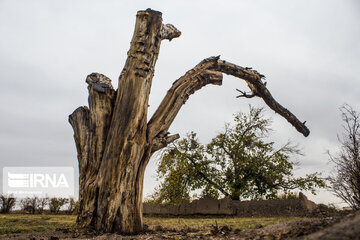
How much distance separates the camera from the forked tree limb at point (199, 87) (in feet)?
16.4

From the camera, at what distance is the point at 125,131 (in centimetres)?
438

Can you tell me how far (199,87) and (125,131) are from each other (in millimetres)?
2129

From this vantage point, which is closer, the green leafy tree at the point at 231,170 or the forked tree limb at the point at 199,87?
the forked tree limb at the point at 199,87

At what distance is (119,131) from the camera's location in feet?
14.4

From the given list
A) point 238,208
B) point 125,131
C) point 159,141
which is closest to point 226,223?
point 159,141

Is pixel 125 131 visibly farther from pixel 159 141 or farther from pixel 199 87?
pixel 199 87

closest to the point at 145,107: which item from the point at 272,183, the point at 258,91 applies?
the point at 258,91

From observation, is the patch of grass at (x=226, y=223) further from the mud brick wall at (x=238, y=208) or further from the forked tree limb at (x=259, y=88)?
the forked tree limb at (x=259, y=88)

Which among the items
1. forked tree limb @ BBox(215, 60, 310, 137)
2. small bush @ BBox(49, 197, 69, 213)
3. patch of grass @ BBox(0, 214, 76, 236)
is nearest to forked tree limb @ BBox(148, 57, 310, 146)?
forked tree limb @ BBox(215, 60, 310, 137)

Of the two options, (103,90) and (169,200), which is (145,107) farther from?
(169,200)

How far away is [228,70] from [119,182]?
3806 millimetres

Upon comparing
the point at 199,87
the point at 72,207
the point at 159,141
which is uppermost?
the point at 199,87

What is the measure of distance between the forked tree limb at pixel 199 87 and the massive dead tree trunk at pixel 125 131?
19 mm

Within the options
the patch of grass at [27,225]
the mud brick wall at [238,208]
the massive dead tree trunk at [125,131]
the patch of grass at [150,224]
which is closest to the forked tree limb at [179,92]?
the massive dead tree trunk at [125,131]
